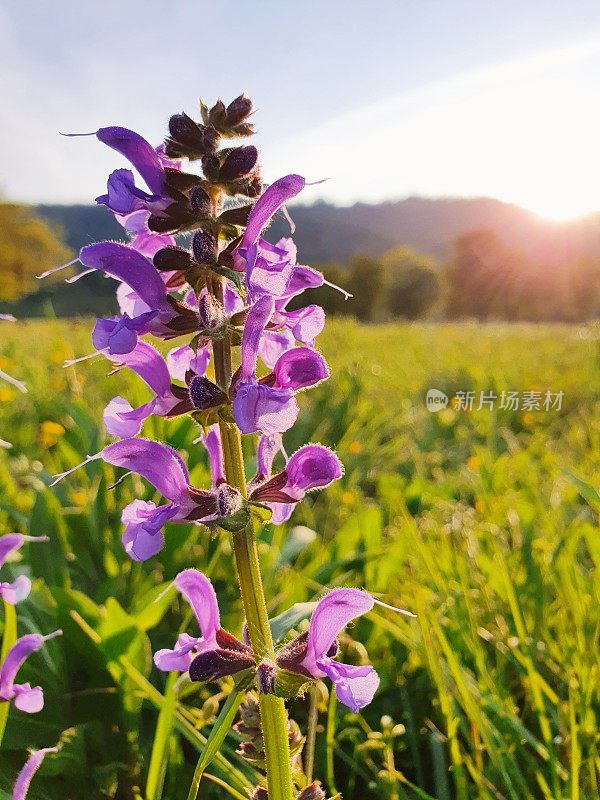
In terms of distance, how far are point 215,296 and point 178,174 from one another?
185mm

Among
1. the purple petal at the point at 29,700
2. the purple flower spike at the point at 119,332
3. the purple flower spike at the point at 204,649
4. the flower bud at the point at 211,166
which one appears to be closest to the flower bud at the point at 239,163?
the flower bud at the point at 211,166

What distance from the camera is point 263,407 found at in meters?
0.87

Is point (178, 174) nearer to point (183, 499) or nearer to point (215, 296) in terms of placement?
point (215, 296)

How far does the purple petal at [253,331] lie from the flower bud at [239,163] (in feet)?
0.68

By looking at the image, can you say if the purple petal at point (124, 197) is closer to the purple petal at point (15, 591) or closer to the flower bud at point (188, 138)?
the flower bud at point (188, 138)

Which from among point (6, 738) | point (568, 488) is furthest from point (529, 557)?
point (6, 738)

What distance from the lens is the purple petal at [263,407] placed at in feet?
2.83

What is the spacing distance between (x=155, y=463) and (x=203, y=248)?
1.02 feet

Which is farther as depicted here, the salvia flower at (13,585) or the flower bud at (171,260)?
the salvia flower at (13,585)

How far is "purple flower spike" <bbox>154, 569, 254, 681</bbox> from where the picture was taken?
902 millimetres

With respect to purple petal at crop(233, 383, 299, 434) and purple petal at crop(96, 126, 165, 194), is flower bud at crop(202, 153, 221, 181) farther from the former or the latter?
purple petal at crop(233, 383, 299, 434)

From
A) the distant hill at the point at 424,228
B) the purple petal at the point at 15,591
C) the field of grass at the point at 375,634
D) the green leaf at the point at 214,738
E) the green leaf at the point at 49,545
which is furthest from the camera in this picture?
the distant hill at the point at 424,228

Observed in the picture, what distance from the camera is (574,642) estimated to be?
1593 mm

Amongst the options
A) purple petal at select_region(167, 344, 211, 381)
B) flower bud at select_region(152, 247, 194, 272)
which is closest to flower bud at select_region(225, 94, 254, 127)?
flower bud at select_region(152, 247, 194, 272)
